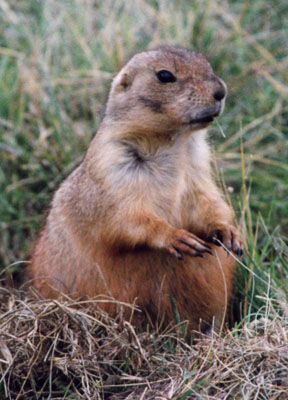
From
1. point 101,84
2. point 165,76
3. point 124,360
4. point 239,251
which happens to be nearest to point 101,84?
point 101,84

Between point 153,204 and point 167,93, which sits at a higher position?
point 167,93

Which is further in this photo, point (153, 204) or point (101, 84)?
point (101, 84)

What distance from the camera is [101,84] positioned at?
673 centimetres

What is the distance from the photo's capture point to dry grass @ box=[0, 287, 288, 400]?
3.25 meters

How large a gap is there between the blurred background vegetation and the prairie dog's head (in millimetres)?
1469

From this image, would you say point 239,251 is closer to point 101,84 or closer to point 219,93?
point 219,93

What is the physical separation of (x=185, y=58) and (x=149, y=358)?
183 cm

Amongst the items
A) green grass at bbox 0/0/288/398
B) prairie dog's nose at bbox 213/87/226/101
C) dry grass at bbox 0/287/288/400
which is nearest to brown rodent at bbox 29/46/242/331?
prairie dog's nose at bbox 213/87/226/101

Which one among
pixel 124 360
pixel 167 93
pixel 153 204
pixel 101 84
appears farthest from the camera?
pixel 101 84

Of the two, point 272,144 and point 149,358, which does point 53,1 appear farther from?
point 149,358

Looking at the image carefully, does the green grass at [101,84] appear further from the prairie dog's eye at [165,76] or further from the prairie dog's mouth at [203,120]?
the prairie dog's mouth at [203,120]

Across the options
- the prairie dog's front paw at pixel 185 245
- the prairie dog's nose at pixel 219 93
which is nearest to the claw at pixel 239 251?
the prairie dog's front paw at pixel 185 245

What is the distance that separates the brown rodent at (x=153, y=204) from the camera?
4109mm

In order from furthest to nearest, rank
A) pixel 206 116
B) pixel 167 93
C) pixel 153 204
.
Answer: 1. pixel 153 204
2. pixel 167 93
3. pixel 206 116
